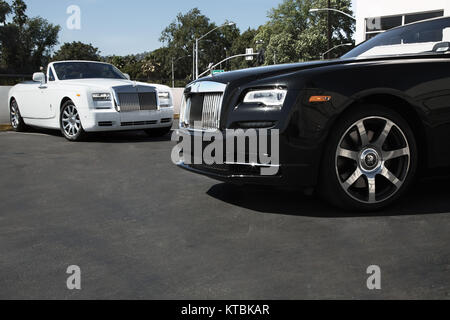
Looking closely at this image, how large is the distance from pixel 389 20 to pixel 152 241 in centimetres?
2669

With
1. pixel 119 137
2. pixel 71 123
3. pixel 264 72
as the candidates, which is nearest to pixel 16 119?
pixel 71 123

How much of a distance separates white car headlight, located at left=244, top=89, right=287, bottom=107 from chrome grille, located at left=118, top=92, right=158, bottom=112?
5.66 m

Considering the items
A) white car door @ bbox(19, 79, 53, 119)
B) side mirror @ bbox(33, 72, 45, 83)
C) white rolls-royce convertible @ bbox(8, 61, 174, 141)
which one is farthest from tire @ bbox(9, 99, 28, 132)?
side mirror @ bbox(33, 72, 45, 83)

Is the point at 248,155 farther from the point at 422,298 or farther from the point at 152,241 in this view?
the point at 422,298

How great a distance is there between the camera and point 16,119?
11734mm

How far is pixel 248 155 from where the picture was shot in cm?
390

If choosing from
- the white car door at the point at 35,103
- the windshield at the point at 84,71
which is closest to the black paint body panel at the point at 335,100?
the windshield at the point at 84,71

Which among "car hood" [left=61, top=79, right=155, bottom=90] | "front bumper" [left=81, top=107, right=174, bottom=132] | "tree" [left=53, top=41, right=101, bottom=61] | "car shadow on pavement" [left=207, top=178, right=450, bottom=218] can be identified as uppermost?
"tree" [left=53, top=41, right=101, bottom=61]

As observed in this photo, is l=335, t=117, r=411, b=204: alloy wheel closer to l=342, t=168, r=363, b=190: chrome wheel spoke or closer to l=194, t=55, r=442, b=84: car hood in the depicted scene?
l=342, t=168, r=363, b=190: chrome wheel spoke

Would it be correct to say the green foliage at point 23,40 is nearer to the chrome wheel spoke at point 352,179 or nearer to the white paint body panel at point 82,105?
the white paint body panel at point 82,105

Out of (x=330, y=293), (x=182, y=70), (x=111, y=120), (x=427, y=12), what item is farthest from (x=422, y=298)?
(x=182, y=70)

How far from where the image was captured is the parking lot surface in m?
2.59

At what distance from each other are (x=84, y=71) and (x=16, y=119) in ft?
8.05

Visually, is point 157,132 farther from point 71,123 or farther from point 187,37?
point 187,37
